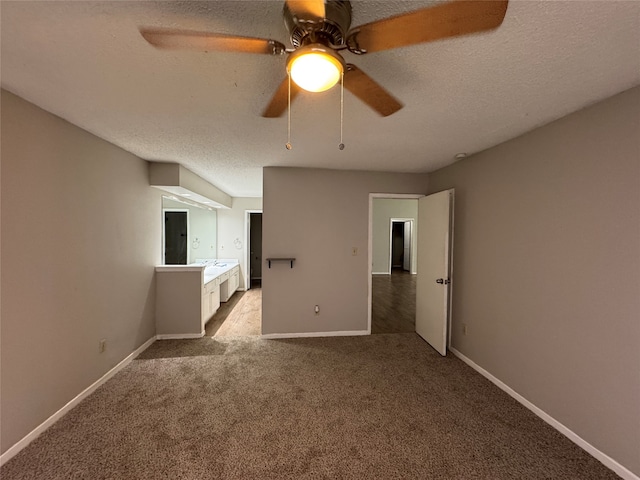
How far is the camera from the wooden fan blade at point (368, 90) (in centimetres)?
110

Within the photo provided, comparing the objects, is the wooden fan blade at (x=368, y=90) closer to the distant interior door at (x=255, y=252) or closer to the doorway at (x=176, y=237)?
the doorway at (x=176, y=237)

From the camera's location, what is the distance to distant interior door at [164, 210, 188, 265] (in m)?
5.14

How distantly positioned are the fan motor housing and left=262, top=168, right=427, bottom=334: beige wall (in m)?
2.43

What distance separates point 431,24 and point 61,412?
3305 mm

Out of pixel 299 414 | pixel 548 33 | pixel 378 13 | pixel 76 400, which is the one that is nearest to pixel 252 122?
pixel 378 13

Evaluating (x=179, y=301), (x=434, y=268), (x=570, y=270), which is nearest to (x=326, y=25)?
(x=570, y=270)

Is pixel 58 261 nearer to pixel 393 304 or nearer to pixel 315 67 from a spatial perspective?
pixel 315 67

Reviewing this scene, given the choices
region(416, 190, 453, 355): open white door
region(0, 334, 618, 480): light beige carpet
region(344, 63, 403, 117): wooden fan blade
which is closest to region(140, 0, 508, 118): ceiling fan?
region(344, 63, 403, 117): wooden fan blade

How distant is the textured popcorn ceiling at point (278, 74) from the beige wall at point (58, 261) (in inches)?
10.1

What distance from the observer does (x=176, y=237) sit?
205 inches

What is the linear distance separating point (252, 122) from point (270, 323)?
2.49 metres

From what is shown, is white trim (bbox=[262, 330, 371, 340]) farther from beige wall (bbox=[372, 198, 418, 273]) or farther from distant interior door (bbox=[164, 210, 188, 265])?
beige wall (bbox=[372, 198, 418, 273])

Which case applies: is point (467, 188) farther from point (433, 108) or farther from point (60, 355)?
point (60, 355)

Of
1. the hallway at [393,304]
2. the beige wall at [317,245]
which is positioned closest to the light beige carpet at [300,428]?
the beige wall at [317,245]
